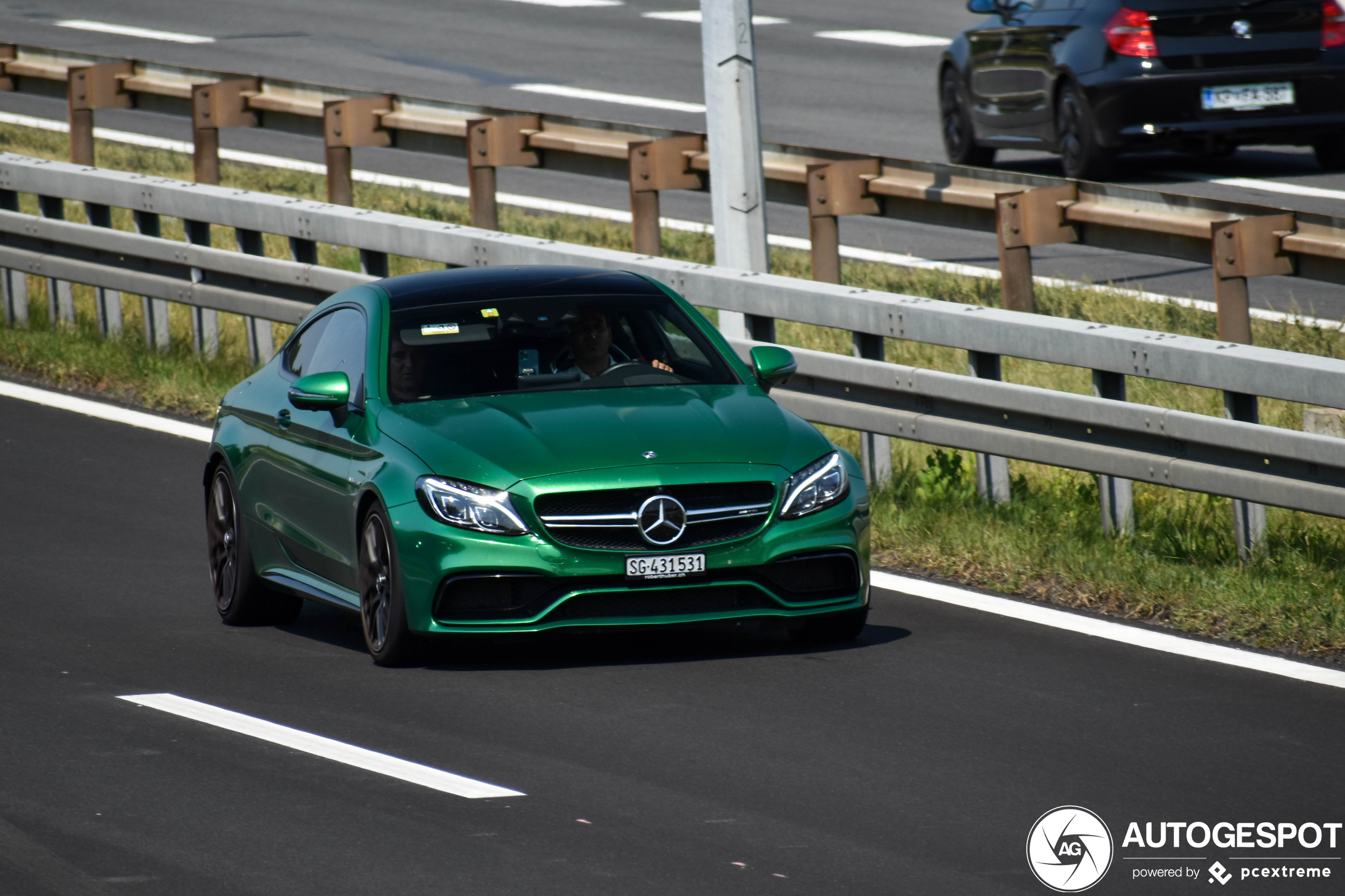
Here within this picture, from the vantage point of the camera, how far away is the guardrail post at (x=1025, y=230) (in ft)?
44.3

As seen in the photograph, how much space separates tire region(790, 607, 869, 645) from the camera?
353 inches

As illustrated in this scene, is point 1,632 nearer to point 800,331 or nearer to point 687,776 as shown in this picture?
point 687,776

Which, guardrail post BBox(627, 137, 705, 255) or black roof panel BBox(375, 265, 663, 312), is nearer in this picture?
black roof panel BBox(375, 265, 663, 312)

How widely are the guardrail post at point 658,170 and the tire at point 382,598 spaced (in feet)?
23.2

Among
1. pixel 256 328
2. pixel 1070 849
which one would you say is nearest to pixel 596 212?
pixel 256 328

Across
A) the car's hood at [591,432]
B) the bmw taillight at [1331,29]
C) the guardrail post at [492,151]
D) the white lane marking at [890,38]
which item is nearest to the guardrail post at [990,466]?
the car's hood at [591,432]

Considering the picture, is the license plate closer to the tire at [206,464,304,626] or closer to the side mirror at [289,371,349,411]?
the tire at [206,464,304,626]

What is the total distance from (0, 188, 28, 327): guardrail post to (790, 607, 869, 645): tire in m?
8.73

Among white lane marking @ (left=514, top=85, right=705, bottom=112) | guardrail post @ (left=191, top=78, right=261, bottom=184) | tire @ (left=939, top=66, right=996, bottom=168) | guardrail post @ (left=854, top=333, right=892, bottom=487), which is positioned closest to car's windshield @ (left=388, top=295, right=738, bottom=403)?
guardrail post @ (left=854, top=333, right=892, bottom=487)

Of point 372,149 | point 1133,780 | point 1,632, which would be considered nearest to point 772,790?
point 1133,780

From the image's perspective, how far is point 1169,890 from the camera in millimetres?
6012

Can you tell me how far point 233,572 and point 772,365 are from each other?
2224 mm

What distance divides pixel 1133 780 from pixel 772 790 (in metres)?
1.00

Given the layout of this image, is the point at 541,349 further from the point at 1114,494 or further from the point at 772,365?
the point at 1114,494
